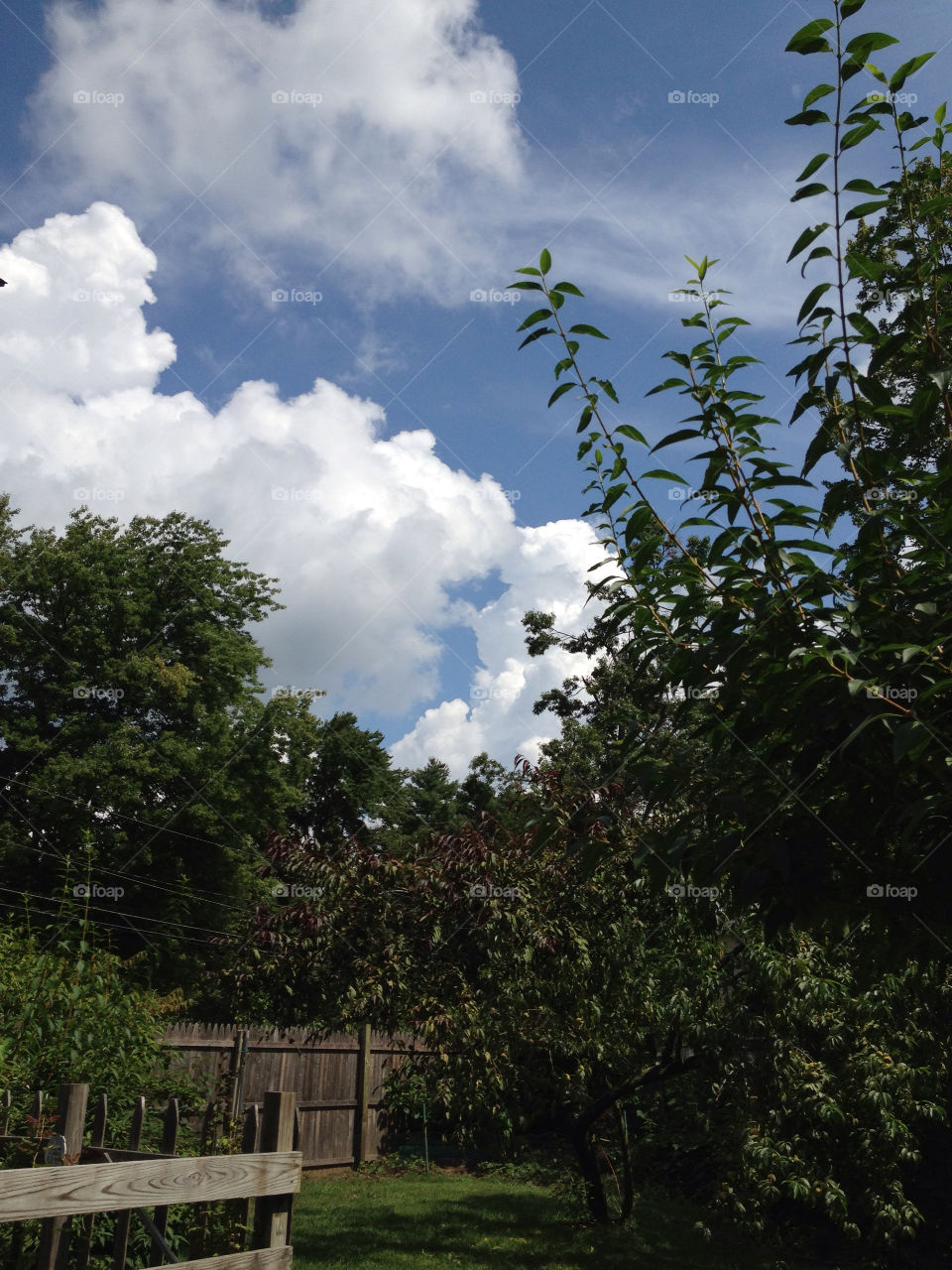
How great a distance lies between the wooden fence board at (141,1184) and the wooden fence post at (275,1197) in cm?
4

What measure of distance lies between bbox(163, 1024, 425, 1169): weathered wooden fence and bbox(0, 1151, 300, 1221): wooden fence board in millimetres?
8206

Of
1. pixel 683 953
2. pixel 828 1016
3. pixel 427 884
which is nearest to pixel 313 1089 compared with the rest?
pixel 427 884

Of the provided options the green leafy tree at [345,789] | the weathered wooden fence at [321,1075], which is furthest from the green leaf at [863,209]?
the green leafy tree at [345,789]

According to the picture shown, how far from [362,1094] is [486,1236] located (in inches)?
217

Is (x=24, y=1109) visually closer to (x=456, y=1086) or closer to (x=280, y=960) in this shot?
(x=456, y=1086)

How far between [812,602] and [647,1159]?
1045 cm

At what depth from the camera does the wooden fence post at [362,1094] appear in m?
13.5

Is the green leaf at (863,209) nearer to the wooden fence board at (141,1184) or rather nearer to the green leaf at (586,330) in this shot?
the green leaf at (586,330)

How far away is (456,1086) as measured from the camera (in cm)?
758
